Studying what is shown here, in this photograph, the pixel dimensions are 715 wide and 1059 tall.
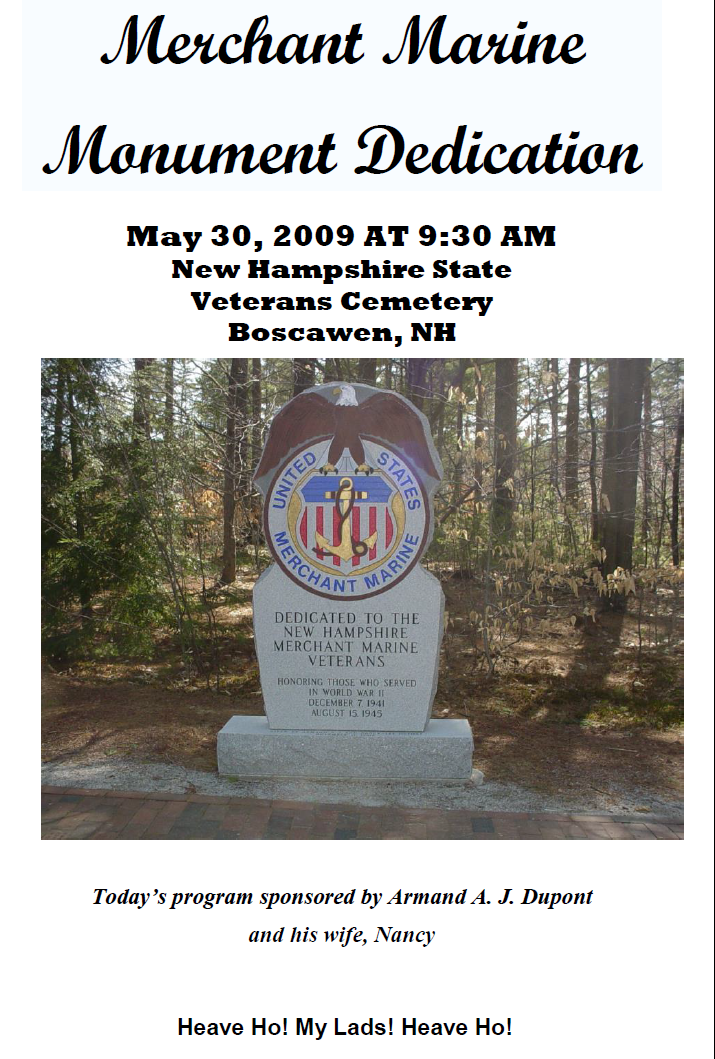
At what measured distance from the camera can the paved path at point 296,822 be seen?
15.9 feet

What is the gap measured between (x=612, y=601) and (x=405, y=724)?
4849mm

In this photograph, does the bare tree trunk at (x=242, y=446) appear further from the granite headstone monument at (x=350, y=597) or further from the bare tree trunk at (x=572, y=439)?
the bare tree trunk at (x=572, y=439)

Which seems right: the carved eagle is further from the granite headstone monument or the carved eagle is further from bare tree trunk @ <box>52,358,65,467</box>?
bare tree trunk @ <box>52,358,65,467</box>

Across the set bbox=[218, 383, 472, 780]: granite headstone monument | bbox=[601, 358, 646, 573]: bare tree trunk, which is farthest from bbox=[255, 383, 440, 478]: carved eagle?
bbox=[601, 358, 646, 573]: bare tree trunk

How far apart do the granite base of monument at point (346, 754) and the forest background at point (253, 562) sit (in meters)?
0.60

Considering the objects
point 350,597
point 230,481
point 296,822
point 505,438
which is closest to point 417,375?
point 505,438

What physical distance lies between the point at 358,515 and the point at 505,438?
296 centimetres

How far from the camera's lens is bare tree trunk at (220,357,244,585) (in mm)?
8370

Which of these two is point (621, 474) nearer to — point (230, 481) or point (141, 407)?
point (230, 481)

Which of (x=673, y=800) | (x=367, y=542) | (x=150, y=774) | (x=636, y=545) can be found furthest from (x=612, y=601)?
(x=150, y=774)

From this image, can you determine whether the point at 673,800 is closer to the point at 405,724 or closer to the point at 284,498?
the point at 405,724

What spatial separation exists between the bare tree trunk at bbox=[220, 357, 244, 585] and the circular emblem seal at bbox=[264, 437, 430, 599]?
2580 mm

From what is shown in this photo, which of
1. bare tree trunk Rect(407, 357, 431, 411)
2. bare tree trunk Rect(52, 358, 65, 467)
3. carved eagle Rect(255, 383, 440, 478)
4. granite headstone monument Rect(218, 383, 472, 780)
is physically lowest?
granite headstone monument Rect(218, 383, 472, 780)

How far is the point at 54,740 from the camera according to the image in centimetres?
653
